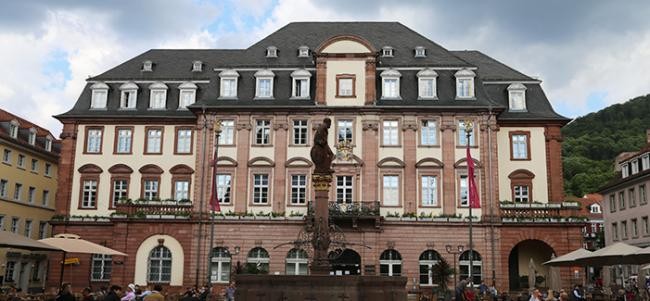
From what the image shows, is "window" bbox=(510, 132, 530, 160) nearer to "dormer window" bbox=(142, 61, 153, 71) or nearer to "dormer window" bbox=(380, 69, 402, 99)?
"dormer window" bbox=(380, 69, 402, 99)

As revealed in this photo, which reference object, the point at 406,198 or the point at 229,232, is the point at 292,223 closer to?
the point at 229,232

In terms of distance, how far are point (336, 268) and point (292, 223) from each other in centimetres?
404

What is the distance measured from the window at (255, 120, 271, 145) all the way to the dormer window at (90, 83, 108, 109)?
12029 mm

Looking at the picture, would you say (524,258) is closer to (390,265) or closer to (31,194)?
(390,265)

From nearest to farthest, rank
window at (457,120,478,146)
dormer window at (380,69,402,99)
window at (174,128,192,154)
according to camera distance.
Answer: window at (457,120,478,146)
dormer window at (380,69,402,99)
window at (174,128,192,154)

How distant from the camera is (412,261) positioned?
43.0 metres

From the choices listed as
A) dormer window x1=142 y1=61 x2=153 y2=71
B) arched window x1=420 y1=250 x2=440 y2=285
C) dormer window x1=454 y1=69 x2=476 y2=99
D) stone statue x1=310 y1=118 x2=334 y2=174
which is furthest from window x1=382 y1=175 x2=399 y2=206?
stone statue x1=310 y1=118 x2=334 y2=174

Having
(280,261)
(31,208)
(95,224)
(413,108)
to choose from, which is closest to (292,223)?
(280,261)

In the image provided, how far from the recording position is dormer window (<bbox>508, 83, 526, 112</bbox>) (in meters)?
47.4

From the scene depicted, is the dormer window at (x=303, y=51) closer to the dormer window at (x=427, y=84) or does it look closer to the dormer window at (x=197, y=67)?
the dormer window at (x=427, y=84)

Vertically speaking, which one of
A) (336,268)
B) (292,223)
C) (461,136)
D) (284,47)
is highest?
(284,47)

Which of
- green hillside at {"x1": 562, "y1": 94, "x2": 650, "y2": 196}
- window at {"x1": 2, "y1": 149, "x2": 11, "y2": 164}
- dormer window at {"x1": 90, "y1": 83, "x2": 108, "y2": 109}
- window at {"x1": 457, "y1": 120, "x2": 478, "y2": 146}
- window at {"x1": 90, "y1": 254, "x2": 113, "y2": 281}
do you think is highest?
green hillside at {"x1": 562, "y1": 94, "x2": 650, "y2": 196}

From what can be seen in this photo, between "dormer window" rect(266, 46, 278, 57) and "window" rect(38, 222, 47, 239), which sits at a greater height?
"dormer window" rect(266, 46, 278, 57)

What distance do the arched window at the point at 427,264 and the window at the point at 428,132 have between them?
23.5 feet
